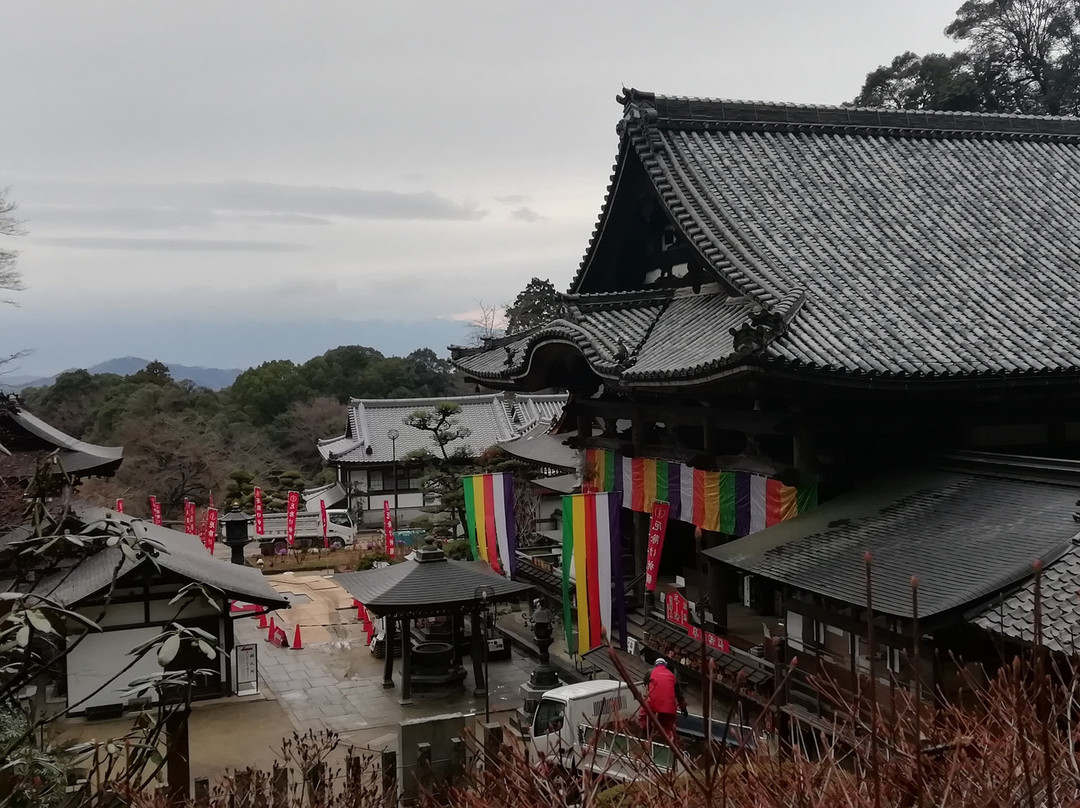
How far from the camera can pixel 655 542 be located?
49.6ft

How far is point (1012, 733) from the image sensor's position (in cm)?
362

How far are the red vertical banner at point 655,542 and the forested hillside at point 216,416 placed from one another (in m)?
27.2

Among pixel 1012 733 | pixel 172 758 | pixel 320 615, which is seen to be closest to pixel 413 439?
pixel 320 615

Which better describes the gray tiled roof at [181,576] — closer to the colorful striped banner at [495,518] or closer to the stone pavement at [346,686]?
the stone pavement at [346,686]

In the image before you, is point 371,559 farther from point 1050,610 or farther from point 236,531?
point 1050,610

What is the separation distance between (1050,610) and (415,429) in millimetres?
43170

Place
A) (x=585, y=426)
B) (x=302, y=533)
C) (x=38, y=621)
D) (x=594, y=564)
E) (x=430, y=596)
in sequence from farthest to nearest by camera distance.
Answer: (x=302, y=533) < (x=585, y=426) < (x=430, y=596) < (x=594, y=564) < (x=38, y=621)

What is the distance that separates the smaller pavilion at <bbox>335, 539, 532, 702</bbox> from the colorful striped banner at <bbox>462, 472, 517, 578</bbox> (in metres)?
1.34

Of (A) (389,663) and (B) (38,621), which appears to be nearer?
(B) (38,621)

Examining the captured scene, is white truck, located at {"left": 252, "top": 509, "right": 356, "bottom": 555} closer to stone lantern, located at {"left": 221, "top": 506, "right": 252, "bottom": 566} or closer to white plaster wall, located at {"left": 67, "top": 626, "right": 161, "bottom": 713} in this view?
stone lantern, located at {"left": 221, "top": 506, "right": 252, "bottom": 566}

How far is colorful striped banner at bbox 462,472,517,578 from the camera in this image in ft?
58.5

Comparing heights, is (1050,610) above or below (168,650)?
below

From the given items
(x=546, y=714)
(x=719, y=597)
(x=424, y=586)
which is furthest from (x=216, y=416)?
(x=546, y=714)

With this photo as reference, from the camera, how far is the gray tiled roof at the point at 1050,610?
712cm
